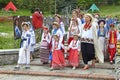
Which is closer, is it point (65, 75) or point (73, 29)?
point (65, 75)

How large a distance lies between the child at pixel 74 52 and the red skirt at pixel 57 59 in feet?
0.96

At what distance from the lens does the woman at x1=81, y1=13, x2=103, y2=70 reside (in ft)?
36.2

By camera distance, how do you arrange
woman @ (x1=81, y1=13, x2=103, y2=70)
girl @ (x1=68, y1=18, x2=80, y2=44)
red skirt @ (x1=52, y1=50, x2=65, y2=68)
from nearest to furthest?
1. woman @ (x1=81, y1=13, x2=103, y2=70)
2. red skirt @ (x1=52, y1=50, x2=65, y2=68)
3. girl @ (x1=68, y1=18, x2=80, y2=44)

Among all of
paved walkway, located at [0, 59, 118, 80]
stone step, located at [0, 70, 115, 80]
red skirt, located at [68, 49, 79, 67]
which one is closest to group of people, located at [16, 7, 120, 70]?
red skirt, located at [68, 49, 79, 67]

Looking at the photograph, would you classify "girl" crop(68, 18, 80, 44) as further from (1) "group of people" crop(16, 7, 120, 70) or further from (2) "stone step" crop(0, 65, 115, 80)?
(2) "stone step" crop(0, 65, 115, 80)

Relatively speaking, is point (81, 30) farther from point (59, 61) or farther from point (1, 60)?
point (1, 60)

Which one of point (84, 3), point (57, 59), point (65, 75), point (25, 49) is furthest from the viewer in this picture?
point (84, 3)

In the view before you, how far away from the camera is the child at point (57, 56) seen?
11.3m

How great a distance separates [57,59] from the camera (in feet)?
37.0

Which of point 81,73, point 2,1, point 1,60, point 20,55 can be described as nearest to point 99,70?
point 81,73

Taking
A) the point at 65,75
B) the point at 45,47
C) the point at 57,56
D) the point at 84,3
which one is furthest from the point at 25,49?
the point at 84,3

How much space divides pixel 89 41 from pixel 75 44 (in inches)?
21.7

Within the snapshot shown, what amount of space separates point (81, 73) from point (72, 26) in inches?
71.2

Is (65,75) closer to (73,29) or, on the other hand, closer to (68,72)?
(68,72)
